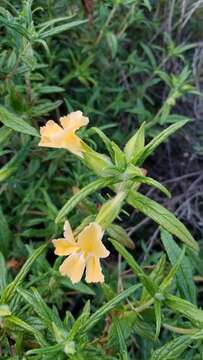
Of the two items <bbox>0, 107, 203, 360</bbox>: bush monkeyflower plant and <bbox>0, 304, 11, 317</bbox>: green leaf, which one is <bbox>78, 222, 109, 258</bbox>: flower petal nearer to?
<bbox>0, 107, 203, 360</bbox>: bush monkeyflower plant

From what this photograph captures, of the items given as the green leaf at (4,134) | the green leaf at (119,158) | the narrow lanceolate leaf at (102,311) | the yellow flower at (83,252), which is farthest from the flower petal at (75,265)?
the green leaf at (4,134)

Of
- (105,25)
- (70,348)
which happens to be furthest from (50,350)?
(105,25)

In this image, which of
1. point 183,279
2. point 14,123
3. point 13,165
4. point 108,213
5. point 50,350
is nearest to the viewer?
point 50,350

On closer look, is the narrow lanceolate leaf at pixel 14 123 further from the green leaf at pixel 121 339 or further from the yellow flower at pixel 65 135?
the green leaf at pixel 121 339

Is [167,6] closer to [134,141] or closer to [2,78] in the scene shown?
[2,78]

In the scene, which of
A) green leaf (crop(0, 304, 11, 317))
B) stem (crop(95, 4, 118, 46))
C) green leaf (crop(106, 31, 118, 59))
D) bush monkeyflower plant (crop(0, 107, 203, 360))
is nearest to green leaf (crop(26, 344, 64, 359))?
bush monkeyflower plant (crop(0, 107, 203, 360))

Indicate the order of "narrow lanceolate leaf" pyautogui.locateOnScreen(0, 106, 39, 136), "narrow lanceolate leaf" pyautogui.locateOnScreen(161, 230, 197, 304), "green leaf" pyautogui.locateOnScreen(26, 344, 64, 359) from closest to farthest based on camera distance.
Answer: "green leaf" pyautogui.locateOnScreen(26, 344, 64, 359) → "narrow lanceolate leaf" pyautogui.locateOnScreen(161, 230, 197, 304) → "narrow lanceolate leaf" pyautogui.locateOnScreen(0, 106, 39, 136)

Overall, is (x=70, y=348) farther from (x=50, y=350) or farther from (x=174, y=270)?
(x=174, y=270)
